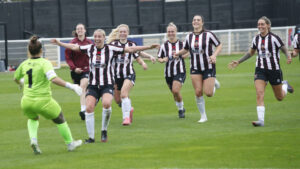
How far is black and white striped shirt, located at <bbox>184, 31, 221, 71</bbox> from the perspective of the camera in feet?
42.8

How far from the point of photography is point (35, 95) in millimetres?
9602

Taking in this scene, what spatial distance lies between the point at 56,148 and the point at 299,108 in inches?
265

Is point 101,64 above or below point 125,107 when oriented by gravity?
above

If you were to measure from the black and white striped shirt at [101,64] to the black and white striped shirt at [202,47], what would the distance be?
90.8 inches

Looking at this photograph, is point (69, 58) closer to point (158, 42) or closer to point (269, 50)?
point (269, 50)

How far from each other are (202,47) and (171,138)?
2.72 meters

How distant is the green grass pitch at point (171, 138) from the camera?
905 cm

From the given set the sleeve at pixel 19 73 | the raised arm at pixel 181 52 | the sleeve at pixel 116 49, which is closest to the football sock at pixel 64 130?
the sleeve at pixel 19 73

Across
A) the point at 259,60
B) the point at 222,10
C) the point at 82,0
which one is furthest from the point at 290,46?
the point at 259,60

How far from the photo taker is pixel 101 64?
36.7 ft

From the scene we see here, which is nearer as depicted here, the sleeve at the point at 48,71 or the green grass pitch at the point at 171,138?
the green grass pitch at the point at 171,138

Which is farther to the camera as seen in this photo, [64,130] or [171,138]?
[171,138]

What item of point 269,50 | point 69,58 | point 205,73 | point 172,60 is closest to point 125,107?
point 172,60

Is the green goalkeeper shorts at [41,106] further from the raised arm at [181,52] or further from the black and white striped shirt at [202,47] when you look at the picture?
the raised arm at [181,52]
